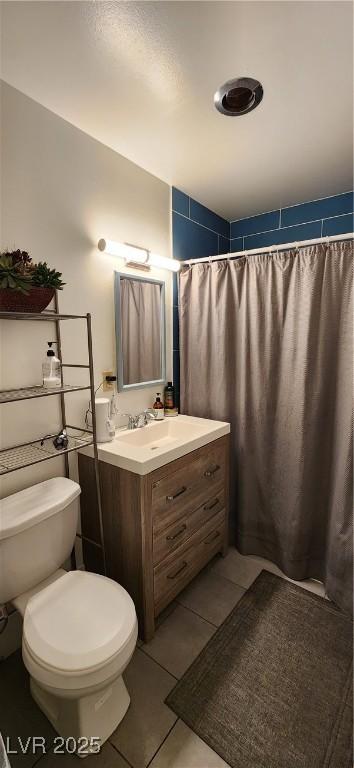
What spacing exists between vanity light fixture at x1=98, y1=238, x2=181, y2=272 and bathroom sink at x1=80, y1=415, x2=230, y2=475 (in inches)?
36.6

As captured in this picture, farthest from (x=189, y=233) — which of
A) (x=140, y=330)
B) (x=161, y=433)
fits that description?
(x=161, y=433)

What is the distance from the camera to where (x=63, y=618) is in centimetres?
107

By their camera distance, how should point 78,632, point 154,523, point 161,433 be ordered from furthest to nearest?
point 161,433, point 154,523, point 78,632

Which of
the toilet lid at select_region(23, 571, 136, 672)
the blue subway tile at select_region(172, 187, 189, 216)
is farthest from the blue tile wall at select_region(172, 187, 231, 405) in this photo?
the toilet lid at select_region(23, 571, 136, 672)

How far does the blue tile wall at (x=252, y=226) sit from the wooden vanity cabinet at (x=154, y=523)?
0.84 meters

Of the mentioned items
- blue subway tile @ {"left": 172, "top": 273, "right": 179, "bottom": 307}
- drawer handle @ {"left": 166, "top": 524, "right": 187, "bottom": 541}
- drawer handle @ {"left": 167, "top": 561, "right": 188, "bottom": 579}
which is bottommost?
drawer handle @ {"left": 167, "top": 561, "right": 188, "bottom": 579}

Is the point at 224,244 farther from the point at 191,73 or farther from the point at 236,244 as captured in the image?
the point at 191,73

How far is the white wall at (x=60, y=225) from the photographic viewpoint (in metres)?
1.26

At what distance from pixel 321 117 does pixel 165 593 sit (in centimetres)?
225

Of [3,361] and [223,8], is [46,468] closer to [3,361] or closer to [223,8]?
[3,361]

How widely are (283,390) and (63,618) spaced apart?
1.41 meters

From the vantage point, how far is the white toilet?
0.93 m

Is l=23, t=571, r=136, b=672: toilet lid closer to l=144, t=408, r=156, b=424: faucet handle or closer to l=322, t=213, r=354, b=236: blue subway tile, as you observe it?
l=144, t=408, r=156, b=424: faucet handle

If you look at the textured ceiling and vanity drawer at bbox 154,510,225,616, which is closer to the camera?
the textured ceiling
